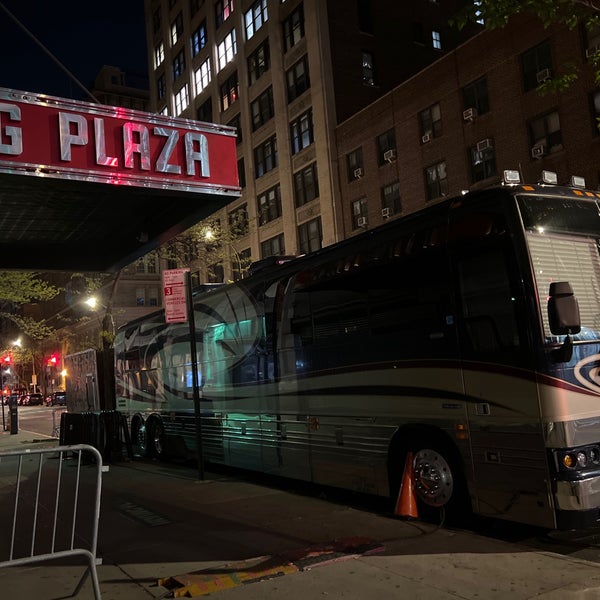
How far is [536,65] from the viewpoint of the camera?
23.1 meters

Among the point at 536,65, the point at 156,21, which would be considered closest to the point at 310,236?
the point at 536,65

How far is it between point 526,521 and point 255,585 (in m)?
2.74

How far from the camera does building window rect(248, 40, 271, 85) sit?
38094 millimetres

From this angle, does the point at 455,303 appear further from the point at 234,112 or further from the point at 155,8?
the point at 155,8

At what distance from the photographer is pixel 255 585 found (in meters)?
5.22

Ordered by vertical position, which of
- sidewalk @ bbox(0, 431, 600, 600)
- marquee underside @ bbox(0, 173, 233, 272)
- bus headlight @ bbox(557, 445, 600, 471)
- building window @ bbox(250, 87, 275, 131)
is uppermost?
building window @ bbox(250, 87, 275, 131)

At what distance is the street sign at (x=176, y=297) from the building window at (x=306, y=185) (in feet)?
76.4

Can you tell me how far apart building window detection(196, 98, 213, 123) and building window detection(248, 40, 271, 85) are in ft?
19.5

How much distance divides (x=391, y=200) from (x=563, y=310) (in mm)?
24314

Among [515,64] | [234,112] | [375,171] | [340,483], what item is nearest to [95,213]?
[340,483]

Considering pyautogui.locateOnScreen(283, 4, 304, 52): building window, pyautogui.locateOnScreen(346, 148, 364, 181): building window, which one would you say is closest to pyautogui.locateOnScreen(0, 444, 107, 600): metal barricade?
pyautogui.locateOnScreen(346, 148, 364, 181): building window

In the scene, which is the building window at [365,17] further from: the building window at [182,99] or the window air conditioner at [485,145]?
the building window at [182,99]

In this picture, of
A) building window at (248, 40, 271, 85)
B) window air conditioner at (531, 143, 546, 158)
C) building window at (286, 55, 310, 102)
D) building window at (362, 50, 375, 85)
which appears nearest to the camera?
window air conditioner at (531, 143, 546, 158)

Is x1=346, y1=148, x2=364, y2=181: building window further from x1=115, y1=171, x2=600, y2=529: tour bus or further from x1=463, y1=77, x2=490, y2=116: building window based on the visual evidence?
x1=115, y1=171, x2=600, y2=529: tour bus
